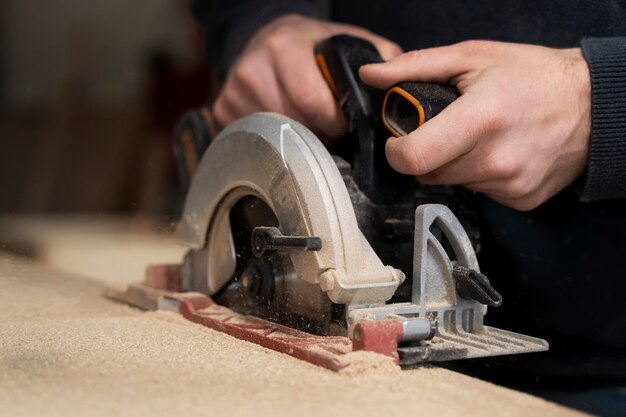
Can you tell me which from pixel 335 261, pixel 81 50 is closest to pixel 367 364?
pixel 335 261

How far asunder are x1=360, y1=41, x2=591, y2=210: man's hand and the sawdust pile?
16.9 inches

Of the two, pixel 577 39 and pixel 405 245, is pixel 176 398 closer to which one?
pixel 405 245

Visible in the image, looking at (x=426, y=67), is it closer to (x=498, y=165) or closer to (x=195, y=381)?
(x=498, y=165)

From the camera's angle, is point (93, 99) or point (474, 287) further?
point (93, 99)

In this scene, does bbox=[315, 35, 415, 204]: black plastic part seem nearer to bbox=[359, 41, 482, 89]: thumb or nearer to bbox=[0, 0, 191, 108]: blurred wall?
bbox=[359, 41, 482, 89]: thumb

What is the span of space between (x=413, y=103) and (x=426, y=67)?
0.40 feet

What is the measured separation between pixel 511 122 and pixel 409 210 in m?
0.25

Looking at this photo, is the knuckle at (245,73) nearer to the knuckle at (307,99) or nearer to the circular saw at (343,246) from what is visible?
the knuckle at (307,99)

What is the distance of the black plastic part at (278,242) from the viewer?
1378mm

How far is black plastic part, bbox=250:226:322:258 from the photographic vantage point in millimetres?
1378

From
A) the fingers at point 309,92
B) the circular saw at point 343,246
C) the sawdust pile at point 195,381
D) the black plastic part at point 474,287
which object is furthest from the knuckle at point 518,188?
the sawdust pile at point 195,381

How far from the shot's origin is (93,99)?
7.61m

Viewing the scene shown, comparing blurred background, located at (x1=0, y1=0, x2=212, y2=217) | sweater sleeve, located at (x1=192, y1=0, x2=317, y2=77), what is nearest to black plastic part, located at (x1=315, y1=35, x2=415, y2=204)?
sweater sleeve, located at (x1=192, y1=0, x2=317, y2=77)

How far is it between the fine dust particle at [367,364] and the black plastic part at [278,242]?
0.71ft
